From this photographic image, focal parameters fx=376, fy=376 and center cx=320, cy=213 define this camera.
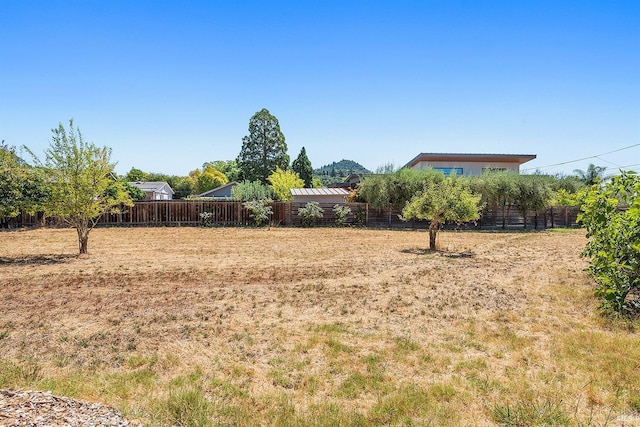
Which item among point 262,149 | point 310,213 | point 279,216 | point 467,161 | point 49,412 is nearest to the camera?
point 49,412

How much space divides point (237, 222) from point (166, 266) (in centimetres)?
1311

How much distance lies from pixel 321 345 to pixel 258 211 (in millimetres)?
17501

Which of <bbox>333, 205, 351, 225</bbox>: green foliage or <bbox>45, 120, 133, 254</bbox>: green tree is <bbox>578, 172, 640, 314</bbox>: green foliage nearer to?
<bbox>45, 120, 133, 254</bbox>: green tree

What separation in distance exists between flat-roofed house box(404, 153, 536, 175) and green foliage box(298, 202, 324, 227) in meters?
11.1

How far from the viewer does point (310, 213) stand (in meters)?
21.6

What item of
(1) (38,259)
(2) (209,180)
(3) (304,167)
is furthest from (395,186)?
(2) (209,180)

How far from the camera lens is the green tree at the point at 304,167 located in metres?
49.7

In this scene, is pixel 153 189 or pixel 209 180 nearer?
pixel 153 189

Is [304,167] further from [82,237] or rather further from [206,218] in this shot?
[82,237]

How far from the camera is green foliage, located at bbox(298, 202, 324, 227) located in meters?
21.5

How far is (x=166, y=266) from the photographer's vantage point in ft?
29.6

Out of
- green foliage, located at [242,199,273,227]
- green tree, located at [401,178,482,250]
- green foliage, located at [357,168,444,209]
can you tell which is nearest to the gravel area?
green tree, located at [401,178,482,250]

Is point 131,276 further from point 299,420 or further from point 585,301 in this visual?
point 585,301

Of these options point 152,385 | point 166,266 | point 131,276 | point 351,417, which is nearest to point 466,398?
point 351,417
